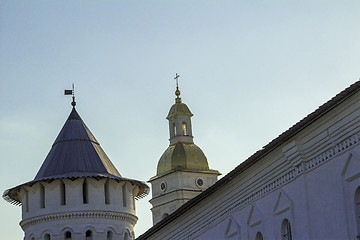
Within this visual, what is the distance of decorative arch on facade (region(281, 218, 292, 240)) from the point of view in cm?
1906

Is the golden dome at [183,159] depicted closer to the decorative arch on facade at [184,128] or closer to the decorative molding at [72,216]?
the decorative arch on facade at [184,128]

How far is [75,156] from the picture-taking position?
3662 centimetres

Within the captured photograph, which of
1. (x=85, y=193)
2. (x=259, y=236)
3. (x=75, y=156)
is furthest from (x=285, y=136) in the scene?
(x=75, y=156)

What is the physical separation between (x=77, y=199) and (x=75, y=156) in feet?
7.12

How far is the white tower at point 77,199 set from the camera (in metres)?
35.0

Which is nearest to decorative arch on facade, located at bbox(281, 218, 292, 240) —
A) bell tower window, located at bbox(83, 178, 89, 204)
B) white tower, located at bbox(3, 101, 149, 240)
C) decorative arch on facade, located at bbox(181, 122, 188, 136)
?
white tower, located at bbox(3, 101, 149, 240)

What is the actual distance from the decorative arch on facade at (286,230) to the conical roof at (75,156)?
16.9 meters

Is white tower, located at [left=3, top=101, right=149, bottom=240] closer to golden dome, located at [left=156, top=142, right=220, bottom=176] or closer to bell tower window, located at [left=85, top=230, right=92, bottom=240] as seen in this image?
bell tower window, located at [left=85, top=230, right=92, bottom=240]

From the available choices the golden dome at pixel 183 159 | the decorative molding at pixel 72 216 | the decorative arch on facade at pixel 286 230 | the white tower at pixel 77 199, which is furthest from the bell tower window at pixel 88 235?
the decorative arch on facade at pixel 286 230

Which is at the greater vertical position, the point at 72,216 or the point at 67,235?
the point at 72,216

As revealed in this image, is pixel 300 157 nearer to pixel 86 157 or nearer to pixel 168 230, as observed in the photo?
pixel 168 230

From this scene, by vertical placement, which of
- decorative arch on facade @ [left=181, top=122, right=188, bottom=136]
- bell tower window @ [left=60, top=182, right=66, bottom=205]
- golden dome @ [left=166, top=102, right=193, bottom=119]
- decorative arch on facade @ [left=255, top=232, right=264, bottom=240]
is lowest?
decorative arch on facade @ [left=255, top=232, right=264, bottom=240]

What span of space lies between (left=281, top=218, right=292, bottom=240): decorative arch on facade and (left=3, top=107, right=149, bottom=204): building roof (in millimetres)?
16769

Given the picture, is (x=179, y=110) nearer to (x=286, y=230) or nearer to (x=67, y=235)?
(x=67, y=235)
